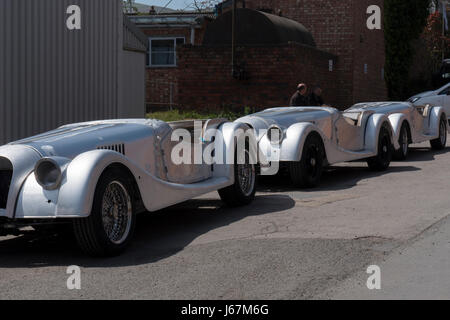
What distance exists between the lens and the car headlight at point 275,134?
36.1ft

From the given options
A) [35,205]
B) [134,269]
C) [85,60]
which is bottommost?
[134,269]

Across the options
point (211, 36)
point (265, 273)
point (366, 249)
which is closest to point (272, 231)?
point (366, 249)

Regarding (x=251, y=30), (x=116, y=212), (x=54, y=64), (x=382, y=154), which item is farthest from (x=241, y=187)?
(x=251, y=30)

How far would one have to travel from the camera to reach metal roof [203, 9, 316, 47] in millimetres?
23109

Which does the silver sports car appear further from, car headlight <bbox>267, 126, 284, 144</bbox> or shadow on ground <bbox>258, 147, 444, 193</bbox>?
shadow on ground <bbox>258, 147, 444, 193</bbox>

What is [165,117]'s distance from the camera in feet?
73.0

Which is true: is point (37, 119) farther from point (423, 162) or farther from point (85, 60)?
point (423, 162)

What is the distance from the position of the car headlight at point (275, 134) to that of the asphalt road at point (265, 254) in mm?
1103

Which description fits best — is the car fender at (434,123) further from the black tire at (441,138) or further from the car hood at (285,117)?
the car hood at (285,117)

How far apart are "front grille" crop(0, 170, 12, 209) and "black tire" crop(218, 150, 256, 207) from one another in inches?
125

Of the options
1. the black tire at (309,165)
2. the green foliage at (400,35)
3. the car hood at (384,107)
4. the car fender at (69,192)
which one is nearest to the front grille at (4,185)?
the car fender at (69,192)

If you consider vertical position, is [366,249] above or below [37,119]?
below

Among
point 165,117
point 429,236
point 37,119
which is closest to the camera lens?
point 429,236

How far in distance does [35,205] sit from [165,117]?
1594 cm
